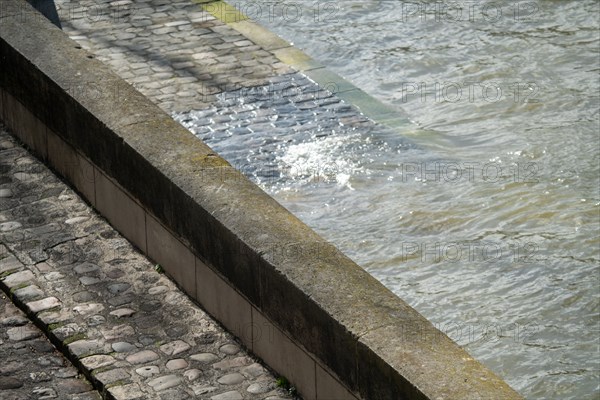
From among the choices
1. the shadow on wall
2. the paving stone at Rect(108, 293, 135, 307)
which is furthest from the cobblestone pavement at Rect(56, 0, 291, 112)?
the paving stone at Rect(108, 293, 135, 307)

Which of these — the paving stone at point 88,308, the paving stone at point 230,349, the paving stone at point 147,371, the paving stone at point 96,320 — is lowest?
the paving stone at point 147,371

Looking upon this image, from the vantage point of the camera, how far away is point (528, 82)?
40.6 feet

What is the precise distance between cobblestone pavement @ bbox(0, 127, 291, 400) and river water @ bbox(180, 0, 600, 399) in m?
2.80

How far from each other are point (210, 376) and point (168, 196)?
3.53ft

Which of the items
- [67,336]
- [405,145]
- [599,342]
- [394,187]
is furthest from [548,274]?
[67,336]

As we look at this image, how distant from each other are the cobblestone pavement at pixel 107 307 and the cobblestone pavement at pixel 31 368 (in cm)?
4

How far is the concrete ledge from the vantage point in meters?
4.97

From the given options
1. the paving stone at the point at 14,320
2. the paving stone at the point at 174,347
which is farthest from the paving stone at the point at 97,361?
the paving stone at the point at 14,320

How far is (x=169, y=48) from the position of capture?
12.9m

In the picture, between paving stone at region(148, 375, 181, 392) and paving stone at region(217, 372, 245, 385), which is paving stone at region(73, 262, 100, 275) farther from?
paving stone at region(217, 372, 245, 385)

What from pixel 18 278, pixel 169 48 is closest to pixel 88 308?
pixel 18 278

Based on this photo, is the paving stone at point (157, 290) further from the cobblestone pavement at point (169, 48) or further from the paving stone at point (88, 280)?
the cobblestone pavement at point (169, 48)

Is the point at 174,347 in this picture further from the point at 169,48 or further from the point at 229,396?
the point at 169,48

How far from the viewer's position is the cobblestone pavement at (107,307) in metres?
5.72
